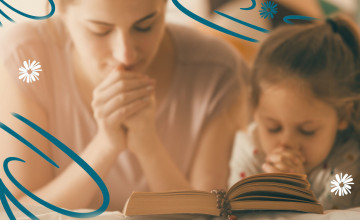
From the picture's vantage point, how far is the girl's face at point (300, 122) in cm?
86

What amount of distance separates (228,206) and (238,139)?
37cm

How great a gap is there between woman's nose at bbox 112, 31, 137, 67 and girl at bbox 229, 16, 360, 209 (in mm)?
312

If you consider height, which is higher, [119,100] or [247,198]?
[119,100]

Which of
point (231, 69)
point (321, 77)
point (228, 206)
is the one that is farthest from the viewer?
point (231, 69)

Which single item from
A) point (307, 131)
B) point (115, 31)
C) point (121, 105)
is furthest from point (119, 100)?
point (307, 131)

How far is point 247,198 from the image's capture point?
66cm

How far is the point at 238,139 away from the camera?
1.01 m

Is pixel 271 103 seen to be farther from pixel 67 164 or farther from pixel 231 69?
pixel 67 164

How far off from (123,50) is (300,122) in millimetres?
386

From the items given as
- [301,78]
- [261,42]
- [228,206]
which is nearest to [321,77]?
[301,78]

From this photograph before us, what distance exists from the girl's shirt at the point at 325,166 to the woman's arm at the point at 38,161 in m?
0.32

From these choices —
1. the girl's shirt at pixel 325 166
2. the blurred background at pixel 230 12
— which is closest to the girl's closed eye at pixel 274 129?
the girl's shirt at pixel 325 166

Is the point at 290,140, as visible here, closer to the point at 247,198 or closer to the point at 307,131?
the point at 307,131

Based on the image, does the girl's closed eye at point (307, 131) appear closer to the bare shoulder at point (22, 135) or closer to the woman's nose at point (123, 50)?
the woman's nose at point (123, 50)
